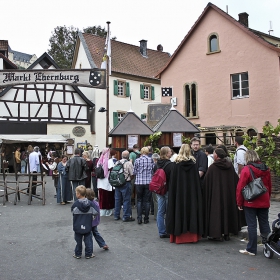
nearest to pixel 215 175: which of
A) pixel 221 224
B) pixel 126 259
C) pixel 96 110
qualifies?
pixel 221 224

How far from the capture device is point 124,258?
580cm

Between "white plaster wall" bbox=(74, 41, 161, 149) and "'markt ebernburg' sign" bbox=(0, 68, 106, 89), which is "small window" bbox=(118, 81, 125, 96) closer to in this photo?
"white plaster wall" bbox=(74, 41, 161, 149)

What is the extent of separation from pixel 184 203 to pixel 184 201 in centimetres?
4

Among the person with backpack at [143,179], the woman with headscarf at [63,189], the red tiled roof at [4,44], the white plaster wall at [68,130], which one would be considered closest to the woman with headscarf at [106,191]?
the person with backpack at [143,179]

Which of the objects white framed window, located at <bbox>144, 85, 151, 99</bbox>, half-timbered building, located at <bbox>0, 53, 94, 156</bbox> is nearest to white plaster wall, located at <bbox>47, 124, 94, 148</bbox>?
half-timbered building, located at <bbox>0, 53, 94, 156</bbox>

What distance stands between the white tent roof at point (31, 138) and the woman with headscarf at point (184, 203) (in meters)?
20.6

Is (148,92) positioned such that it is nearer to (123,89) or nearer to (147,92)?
(147,92)

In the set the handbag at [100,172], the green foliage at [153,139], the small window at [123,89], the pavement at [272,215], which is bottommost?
the pavement at [272,215]

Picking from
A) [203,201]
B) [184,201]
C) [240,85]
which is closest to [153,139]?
[203,201]

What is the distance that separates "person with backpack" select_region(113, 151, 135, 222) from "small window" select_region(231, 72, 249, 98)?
1347 centimetres

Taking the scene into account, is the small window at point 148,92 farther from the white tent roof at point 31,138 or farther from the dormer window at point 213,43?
the dormer window at point 213,43

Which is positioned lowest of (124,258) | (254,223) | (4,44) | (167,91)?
(124,258)

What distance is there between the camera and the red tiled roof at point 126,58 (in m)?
32.6

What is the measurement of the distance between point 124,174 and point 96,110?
2201 centimetres
